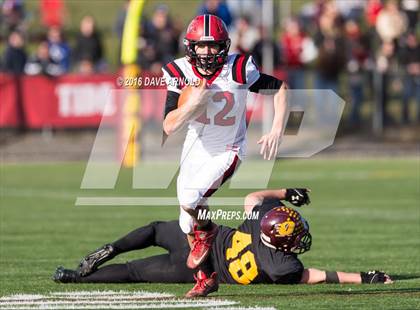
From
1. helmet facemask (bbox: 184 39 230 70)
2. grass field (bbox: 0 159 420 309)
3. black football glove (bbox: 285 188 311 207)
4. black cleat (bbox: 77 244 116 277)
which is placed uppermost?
helmet facemask (bbox: 184 39 230 70)

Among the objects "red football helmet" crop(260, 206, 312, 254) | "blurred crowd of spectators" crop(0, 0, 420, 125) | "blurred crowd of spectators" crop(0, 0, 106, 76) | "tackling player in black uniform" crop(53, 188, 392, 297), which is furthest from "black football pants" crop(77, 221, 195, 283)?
"blurred crowd of spectators" crop(0, 0, 106, 76)

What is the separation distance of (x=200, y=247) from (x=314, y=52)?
16.6 m

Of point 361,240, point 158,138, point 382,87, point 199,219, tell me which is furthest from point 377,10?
point 199,219

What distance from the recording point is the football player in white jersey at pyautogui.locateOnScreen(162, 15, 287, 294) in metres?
7.32

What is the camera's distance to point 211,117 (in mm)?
7609

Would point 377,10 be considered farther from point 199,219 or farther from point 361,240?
point 199,219

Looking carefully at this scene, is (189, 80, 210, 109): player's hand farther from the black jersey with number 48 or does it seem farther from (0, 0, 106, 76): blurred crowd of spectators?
(0, 0, 106, 76): blurred crowd of spectators

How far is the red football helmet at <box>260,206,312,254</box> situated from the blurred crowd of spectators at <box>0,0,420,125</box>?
12.8 meters

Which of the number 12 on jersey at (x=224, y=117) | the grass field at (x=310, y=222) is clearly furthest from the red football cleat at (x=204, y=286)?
the number 12 on jersey at (x=224, y=117)

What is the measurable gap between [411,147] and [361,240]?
11443 millimetres

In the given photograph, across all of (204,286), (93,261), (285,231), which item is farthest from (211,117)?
(93,261)

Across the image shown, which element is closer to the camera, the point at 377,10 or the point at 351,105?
the point at 351,105

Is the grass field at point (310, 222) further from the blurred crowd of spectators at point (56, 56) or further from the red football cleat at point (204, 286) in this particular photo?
the blurred crowd of spectators at point (56, 56)

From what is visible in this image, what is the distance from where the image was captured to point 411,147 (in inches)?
869
